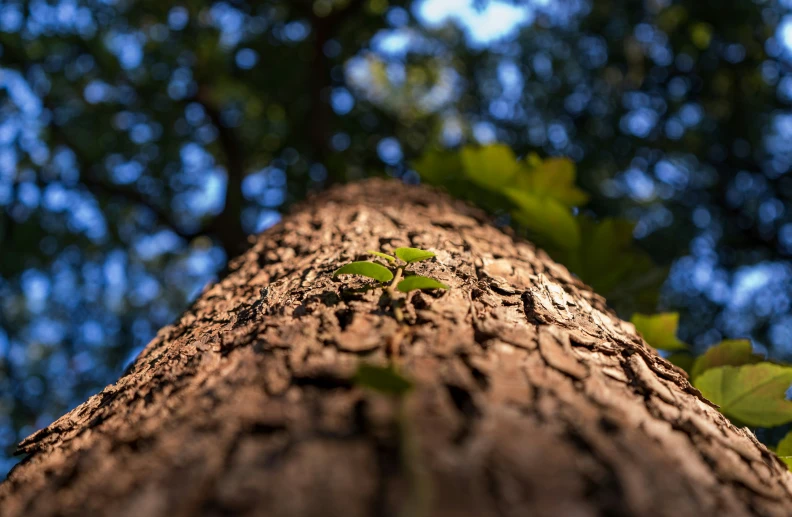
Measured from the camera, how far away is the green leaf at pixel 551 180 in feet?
6.10

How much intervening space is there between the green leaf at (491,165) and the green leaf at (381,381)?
1.37 metres

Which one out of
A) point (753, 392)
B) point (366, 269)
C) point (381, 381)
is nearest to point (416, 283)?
point (366, 269)

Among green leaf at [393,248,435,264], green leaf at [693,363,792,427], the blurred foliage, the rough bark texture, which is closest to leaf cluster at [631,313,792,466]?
green leaf at [693,363,792,427]

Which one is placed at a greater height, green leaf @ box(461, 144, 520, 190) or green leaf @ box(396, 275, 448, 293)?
green leaf @ box(461, 144, 520, 190)

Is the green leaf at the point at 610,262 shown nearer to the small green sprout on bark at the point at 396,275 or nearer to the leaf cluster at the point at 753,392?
the leaf cluster at the point at 753,392

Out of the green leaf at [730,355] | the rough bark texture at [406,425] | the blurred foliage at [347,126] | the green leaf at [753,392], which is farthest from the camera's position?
the blurred foliage at [347,126]

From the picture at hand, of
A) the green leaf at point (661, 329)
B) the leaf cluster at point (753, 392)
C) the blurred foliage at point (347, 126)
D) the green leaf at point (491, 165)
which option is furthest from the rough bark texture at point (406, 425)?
the blurred foliage at point (347, 126)

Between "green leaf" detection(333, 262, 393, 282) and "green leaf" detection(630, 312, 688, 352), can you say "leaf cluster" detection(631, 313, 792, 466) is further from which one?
"green leaf" detection(333, 262, 393, 282)

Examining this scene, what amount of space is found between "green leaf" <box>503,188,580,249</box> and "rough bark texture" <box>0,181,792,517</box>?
0.64 m

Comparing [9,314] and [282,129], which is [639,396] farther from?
[9,314]

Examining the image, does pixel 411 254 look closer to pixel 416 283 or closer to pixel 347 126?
pixel 416 283

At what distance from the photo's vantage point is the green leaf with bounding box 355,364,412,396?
1.79 ft

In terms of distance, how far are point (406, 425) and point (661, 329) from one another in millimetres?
1143

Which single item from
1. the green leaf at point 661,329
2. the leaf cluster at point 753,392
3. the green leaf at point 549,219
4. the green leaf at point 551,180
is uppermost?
the green leaf at point 551,180
